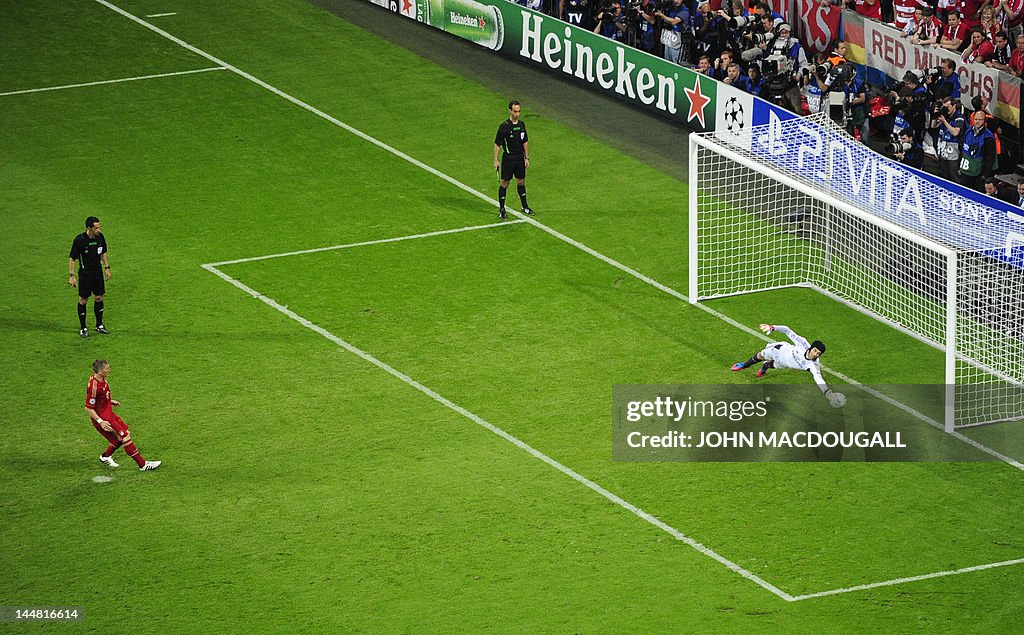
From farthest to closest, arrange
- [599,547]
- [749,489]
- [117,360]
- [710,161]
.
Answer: [710,161], [117,360], [749,489], [599,547]

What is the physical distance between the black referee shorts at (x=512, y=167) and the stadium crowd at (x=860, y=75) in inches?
189

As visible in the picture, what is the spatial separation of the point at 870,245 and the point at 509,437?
7001mm

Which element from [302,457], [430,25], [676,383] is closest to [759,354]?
[676,383]

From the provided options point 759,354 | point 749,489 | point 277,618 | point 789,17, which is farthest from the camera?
point 789,17

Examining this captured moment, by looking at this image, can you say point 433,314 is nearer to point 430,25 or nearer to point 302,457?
point 302,457

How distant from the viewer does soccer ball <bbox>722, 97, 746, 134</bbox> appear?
30.0 meters

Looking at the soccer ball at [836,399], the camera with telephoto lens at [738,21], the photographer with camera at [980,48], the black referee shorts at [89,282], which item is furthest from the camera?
the camera with telephoto lens at [738,21]

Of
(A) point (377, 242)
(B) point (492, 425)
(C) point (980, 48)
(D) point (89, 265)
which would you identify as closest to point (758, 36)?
(C) point (980, 48)

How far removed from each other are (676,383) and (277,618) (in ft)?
24.0

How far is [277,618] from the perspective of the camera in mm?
17219

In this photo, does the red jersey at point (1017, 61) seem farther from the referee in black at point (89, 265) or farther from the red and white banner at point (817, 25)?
the referee in black at point (89, 265)

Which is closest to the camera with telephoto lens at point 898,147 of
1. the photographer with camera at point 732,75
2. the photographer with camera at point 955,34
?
the photographer with camera at point 955,34

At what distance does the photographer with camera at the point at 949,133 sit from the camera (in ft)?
85.5

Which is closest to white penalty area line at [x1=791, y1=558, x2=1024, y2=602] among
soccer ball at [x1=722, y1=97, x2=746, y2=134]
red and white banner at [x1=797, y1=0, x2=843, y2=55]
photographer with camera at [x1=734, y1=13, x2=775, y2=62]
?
soccer ball at [x1=722, y1=97, x2=746, y2=134]
